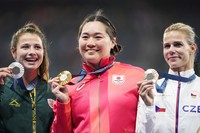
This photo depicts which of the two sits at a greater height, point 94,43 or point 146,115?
point 94,43

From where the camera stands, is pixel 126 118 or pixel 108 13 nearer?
pixel 126 118

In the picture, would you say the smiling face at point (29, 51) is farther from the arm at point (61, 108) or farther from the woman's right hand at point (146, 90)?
the woman's right hand at point (146, 90)

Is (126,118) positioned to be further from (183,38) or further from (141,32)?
(141,32)

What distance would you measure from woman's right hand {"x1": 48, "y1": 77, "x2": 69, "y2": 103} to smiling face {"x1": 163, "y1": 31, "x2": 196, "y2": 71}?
2.56ft

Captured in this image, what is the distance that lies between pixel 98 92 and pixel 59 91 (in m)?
0.26

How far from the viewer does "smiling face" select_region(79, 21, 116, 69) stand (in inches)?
95.8

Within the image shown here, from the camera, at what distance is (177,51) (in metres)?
2.58

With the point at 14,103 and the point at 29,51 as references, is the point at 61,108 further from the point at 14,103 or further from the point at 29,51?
the point at 29,51

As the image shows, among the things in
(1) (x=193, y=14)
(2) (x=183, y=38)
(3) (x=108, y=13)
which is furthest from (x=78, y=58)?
(2) (x=183, y=38)

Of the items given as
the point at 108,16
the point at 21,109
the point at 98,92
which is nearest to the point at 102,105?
the point at 98,92

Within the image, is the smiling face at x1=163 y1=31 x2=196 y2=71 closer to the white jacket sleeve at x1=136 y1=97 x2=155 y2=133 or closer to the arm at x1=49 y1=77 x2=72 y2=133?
the white jacket sleeve at x1=136 y1=97 x2=155 y2=133

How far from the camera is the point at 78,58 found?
20.5 ft

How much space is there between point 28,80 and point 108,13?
3918 millimetres

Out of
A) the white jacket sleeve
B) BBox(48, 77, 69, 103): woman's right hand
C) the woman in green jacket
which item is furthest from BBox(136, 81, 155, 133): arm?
the woman in green jacket
